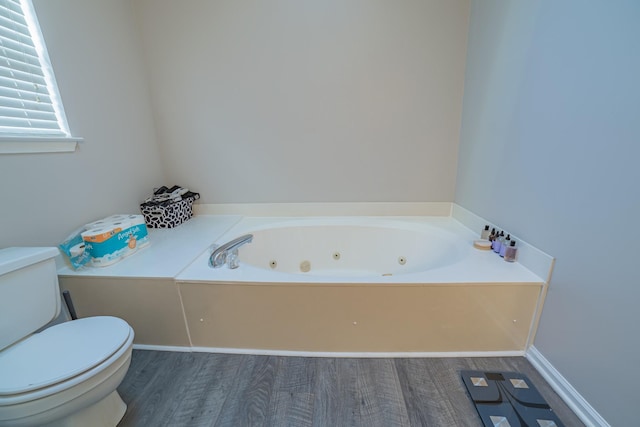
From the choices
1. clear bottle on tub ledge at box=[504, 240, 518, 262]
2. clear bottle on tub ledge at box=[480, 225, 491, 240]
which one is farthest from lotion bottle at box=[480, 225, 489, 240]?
clear bottle on tub ledge at box=[504, 240, 518, 262]

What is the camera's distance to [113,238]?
1.43 metres

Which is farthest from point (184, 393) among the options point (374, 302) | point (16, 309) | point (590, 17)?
point (590, 17)

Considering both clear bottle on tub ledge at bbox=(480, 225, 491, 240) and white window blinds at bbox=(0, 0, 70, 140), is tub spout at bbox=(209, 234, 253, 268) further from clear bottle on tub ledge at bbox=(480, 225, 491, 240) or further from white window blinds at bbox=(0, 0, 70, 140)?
clear bottle on tub ledge at bbox=(480, 225, 491, 240)

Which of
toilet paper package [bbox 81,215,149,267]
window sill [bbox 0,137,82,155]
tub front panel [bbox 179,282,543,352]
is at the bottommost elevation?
tub front panel [bbox 179,282,543,352]

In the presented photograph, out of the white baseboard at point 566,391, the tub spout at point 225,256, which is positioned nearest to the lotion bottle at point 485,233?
the white baseboard at point 566,391

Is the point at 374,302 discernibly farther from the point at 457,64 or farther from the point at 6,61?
the point at 6,61

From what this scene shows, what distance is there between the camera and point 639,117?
0.82m

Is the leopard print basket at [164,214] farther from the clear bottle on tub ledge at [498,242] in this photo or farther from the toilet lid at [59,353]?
the clear bottle on tub ledge at [498,242]

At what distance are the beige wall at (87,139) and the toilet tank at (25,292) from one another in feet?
0.87

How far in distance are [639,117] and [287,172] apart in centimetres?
187

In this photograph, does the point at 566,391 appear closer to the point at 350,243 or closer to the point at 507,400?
the point at 507,400

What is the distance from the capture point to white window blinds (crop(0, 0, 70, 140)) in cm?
114

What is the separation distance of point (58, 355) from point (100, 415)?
0.31 metres

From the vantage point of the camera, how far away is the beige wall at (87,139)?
122cm
